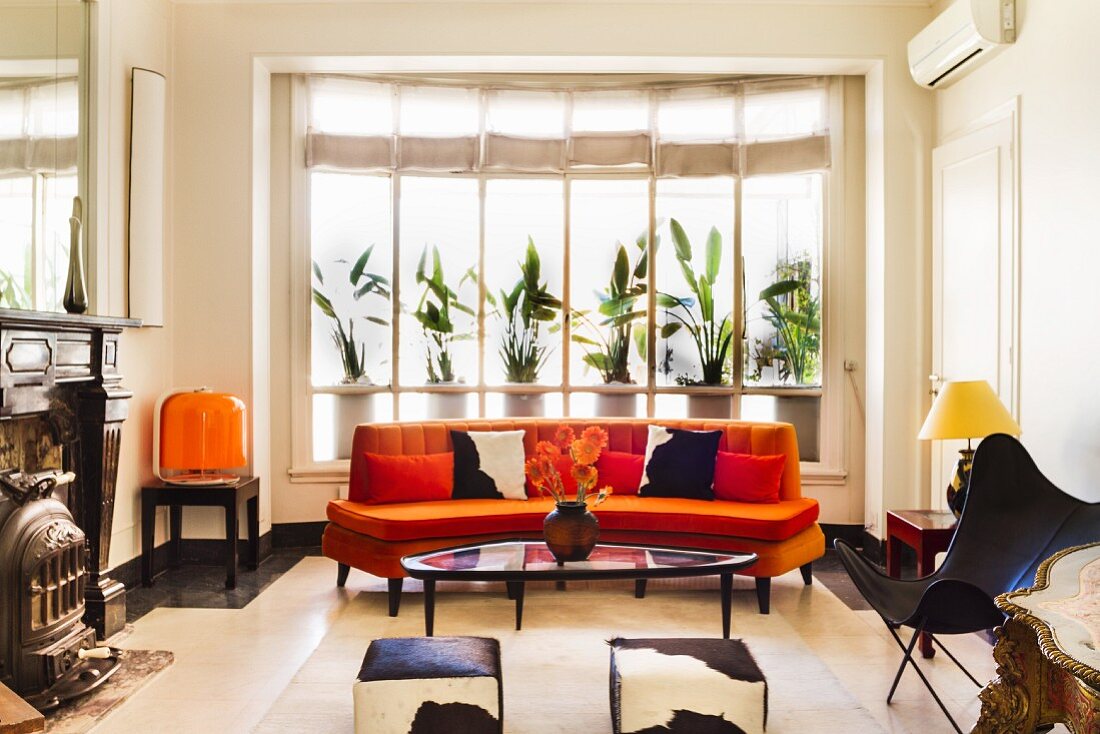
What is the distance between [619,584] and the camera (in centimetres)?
486

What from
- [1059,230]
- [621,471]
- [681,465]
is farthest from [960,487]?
[621,471]

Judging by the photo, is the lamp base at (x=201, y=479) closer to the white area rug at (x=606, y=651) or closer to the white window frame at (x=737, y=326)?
the white window frame at (x=737, y=326)

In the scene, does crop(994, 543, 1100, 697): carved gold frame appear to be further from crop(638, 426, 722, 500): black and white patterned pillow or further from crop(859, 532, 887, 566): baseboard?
crop(859, 532, 887, 566): baseboard

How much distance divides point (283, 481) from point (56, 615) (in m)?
2.48

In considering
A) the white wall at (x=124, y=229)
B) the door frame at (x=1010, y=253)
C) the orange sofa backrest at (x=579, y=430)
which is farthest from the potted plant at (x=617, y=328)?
the white wall at (x=124, y=229)

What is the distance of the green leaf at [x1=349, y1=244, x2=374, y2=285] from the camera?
585 centimetres

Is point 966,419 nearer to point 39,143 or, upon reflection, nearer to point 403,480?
point 403,480

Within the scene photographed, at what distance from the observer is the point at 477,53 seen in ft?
17.4

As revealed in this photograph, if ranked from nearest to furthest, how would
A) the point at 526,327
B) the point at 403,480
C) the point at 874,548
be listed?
the point at 403,480
the point at 874,548
the point at 526,327

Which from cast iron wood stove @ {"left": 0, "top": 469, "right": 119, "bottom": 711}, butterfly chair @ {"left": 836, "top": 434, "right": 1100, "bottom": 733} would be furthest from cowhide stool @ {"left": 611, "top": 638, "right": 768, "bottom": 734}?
cast iron wood stove @ {"left": 0, "top": 469, "right": 119, "bottom": 711}

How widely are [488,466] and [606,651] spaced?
154 cm

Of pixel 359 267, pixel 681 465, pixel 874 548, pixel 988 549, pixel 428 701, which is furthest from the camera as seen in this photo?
pixel 359 267

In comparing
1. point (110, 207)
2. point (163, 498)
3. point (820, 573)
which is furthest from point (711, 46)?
point (163, 498)

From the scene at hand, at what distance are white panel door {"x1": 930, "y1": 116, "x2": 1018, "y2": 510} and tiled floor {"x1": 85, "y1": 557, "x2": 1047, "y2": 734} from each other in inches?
52.7
